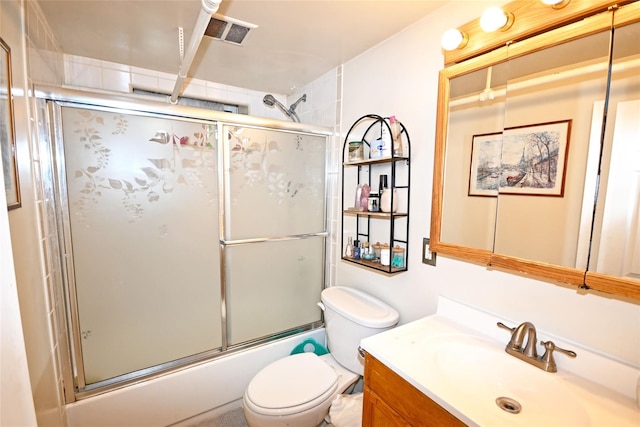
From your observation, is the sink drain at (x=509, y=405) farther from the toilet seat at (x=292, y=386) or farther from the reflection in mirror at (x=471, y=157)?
the toilet seat at (x=292, y=386)

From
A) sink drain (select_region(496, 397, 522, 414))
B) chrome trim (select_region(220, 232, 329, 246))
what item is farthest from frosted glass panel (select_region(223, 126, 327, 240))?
sink drain (select_region(496, 397, 522, 414))

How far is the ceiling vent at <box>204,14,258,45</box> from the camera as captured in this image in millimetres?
1357

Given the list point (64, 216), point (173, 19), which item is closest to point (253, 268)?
point (64, 216)

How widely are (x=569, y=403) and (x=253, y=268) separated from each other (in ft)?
5.15

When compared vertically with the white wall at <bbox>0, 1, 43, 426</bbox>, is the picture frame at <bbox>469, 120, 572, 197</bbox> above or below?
above

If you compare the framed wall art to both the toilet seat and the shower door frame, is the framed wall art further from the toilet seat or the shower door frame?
the shower door frame

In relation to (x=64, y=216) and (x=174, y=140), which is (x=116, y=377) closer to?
(x=64, y=216)

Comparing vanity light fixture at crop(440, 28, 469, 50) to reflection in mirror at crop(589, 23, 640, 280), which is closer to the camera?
reflection in mirror at crop(589, 23, 640, 280)

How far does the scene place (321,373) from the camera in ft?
4.81

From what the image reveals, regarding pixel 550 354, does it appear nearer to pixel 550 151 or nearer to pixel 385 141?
pixel 550 151

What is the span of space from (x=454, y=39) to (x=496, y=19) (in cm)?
16

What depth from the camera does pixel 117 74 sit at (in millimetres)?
1856

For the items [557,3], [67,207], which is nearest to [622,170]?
[557,3]

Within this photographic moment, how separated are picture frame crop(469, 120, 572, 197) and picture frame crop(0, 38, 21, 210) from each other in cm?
162
